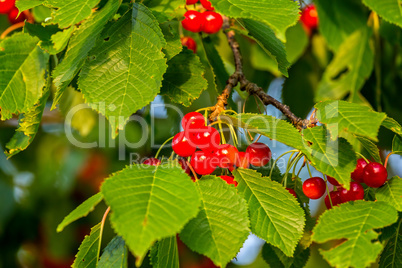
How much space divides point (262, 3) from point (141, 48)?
0.89 feet

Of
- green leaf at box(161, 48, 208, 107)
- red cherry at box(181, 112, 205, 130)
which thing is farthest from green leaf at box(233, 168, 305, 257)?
green leaf at box(161, 48, 208, 107)

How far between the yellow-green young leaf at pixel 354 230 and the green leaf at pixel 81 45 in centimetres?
60

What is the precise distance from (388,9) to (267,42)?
0.28 metres

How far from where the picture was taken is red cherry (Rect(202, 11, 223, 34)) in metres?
1.37

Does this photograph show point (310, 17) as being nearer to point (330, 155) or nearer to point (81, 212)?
point (330, 155)

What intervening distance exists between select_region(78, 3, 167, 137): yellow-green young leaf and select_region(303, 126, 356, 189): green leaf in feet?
1.14

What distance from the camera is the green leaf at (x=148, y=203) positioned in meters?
0.71

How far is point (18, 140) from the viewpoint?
49.2 inches

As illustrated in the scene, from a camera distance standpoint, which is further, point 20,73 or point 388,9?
point 20,73

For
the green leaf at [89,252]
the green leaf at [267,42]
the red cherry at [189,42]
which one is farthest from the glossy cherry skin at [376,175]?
the red cherry at [189,42]

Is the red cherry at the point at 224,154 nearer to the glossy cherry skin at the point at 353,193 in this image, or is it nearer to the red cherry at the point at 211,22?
the glossy cherry skin at the point at 353,193

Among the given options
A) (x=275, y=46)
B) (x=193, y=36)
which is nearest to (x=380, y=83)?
(x=193, y=36)

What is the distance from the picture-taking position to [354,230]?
Result: 895mm

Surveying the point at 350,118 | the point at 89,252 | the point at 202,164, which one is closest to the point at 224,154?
the point at 202,164
